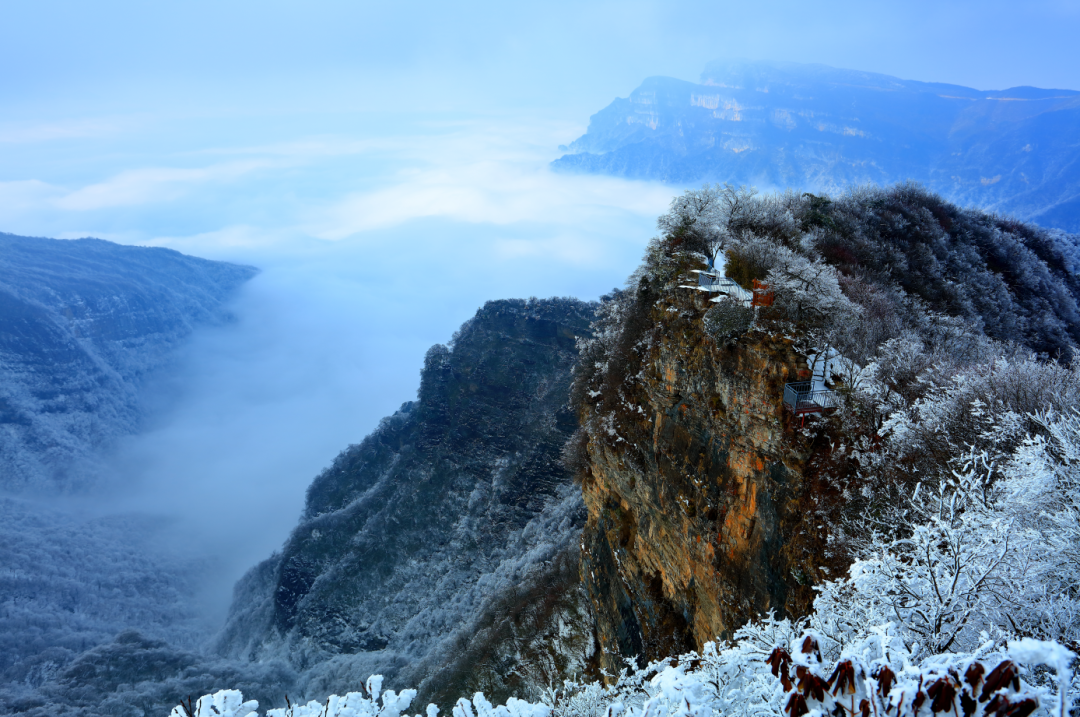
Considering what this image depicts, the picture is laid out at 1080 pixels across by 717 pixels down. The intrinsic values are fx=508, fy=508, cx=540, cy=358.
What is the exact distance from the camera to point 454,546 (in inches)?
2235

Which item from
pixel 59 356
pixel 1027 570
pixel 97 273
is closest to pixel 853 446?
pixel 1027 570

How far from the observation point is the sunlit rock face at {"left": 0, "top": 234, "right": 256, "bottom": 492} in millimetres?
119000

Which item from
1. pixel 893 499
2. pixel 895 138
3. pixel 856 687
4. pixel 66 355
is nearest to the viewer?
pixel 856 687

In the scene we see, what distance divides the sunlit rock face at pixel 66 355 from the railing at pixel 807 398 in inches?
5938

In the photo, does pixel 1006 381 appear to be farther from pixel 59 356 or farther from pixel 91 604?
pixel 59 356

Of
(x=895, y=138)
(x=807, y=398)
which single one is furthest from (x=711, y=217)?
(x=895, y=138)

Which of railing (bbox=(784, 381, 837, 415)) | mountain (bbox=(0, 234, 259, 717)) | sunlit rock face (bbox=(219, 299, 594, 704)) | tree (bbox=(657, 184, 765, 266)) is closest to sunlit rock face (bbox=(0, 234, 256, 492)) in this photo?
mountain (bbox=(0, 234, 259, 717))

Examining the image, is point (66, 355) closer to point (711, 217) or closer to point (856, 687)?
point (711, 217)

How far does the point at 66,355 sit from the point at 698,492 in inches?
7369

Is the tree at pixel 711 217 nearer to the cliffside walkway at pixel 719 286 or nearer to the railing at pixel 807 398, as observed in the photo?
the cliffside walkway at pixel 719 286

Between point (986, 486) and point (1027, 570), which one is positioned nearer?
point (1027, 570)

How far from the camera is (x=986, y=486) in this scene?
36.9ft

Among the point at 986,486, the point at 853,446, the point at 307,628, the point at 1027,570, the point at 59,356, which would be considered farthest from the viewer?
the point at 59,356

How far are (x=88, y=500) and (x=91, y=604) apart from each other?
5601 cm
